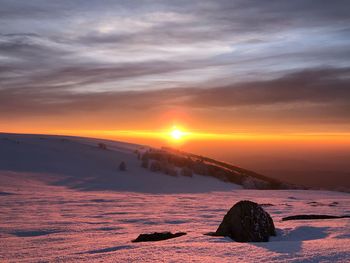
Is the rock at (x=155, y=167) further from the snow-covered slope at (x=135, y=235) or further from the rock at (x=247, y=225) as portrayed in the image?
the rock at (x=247, y=225)

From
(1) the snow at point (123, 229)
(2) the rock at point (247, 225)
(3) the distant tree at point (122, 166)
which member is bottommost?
(1) the snow at point (123, 229)

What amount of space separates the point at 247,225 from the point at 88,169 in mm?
23603

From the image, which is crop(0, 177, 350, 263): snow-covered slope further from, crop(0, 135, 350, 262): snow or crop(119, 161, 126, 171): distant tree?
crop(119, 161, 126, 171): distant tree

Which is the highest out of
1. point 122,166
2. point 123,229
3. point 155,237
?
point 122,166

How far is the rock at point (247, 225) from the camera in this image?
9.20 metres

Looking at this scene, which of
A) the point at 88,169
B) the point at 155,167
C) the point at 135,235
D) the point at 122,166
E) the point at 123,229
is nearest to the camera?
the point at 135,235

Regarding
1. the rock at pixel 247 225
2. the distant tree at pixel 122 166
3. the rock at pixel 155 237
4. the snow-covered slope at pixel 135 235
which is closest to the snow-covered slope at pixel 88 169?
the distant tree at pixel 122 166

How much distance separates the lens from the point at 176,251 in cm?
750

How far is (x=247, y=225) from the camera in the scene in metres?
9.34

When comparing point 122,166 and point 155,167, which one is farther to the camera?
point 155,167

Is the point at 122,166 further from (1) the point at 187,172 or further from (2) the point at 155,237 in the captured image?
(2) the point at 155,237

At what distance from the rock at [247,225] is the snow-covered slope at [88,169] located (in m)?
15.8

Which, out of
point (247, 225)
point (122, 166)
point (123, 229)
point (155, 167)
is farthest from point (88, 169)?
point (247, 225)

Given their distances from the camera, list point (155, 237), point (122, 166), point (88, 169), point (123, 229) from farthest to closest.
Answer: point (122, 166) < point (88, 169) < point (123, 229) < point (155, 237)
